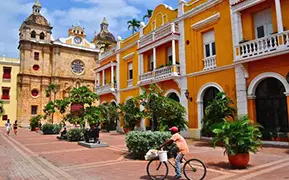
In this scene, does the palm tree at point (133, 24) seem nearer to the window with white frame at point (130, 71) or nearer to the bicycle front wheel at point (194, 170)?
the window with white frame at point (130, 71)

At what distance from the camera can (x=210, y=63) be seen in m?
14.9

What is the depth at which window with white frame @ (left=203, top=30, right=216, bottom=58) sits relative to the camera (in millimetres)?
15202

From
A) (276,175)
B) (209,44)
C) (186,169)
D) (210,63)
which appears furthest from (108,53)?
(276,175)

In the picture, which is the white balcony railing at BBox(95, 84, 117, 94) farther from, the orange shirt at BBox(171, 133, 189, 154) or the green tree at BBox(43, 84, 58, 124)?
the orange shirt at BBox(171, 133, 189, 154)

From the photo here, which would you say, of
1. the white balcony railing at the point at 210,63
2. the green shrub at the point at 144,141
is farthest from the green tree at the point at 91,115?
the white balcony railing at the point at 210,63

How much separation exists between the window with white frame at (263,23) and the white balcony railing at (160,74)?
581 centimetres

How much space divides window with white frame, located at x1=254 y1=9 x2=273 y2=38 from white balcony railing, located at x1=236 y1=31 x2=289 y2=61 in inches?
45.9

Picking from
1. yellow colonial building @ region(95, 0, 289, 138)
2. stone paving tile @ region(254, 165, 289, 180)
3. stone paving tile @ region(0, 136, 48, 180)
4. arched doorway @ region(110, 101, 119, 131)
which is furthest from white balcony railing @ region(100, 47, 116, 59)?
stone paving tile @ region(254, 165, 289, 180)

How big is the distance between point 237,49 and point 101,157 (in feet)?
29.7

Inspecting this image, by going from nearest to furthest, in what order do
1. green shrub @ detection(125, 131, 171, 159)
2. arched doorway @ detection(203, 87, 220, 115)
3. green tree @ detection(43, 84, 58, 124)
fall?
green shrub @ detection(125, 131, 171, 159)
arched doorway @ detection(203, 87, 220, 115)
green tree @ detection(43, 84, 58, 124)

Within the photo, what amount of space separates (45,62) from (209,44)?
3441 centimetres

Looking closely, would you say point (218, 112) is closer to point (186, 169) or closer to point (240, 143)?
point (240, 143)

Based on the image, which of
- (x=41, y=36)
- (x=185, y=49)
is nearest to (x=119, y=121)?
(x=185, y=49)

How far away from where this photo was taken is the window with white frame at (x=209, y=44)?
1520 centimetres
